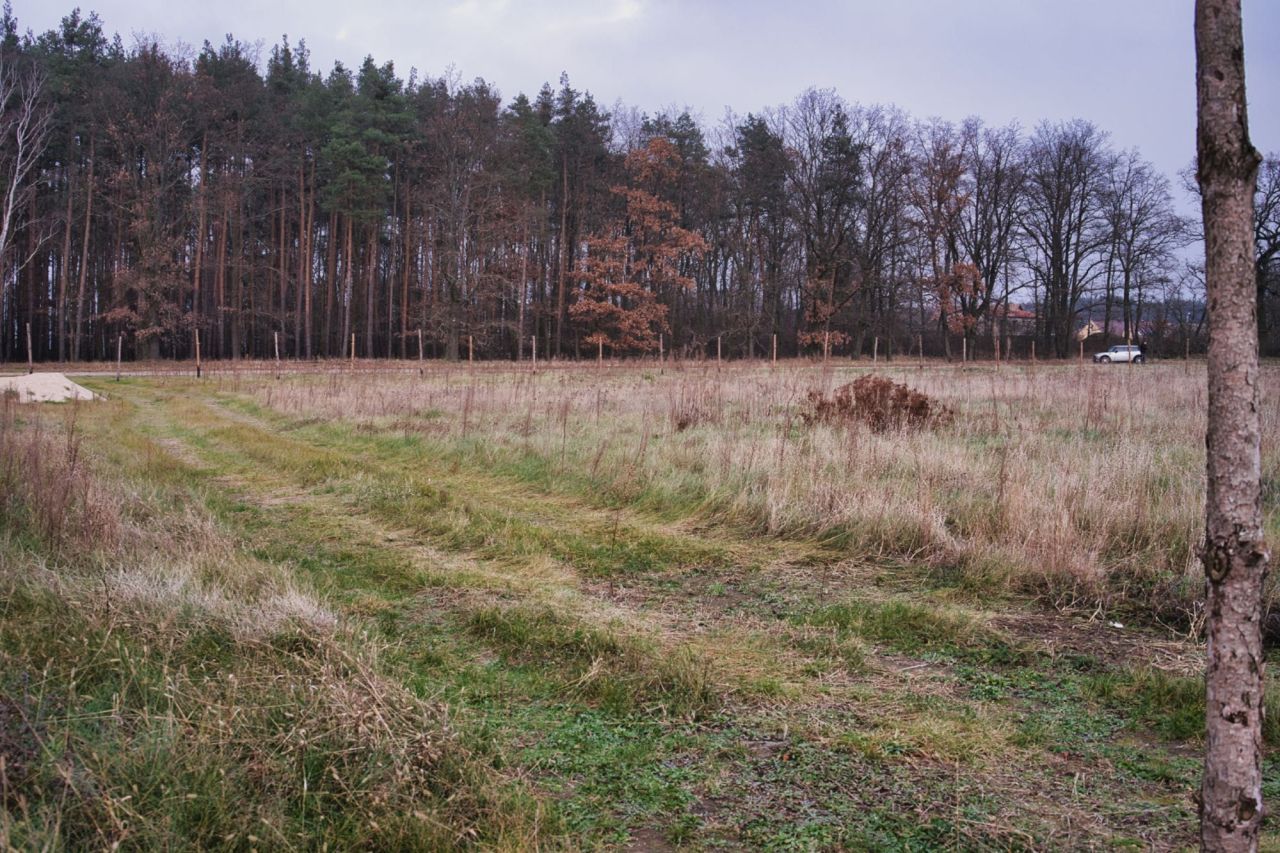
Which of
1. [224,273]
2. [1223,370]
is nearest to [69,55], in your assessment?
[224,273]

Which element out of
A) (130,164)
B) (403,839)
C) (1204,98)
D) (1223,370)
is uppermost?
(130,164)

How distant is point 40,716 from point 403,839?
1345 mm

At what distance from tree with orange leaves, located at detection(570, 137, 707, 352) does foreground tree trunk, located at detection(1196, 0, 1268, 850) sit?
142 feet

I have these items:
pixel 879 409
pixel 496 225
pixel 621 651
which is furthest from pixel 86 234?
pixel 621 651

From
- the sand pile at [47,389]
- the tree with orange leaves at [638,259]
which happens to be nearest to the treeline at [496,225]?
the tree with orange leaves at [638,259]

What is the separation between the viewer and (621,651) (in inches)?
164

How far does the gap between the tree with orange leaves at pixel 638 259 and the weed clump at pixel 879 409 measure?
111ft

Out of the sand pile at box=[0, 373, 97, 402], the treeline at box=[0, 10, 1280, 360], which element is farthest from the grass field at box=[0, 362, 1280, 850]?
the treeline at box=[0, 10, 1280, 360]

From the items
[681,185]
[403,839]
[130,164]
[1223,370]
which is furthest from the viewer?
[681,185]

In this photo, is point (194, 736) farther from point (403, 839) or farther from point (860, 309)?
point (860, 309)

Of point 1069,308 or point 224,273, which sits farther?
point 1069,308

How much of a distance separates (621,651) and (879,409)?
26.4ft

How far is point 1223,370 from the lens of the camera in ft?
6.44

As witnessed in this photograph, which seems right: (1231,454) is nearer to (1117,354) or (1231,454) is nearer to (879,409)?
(879,409)
